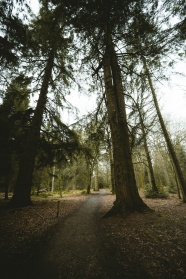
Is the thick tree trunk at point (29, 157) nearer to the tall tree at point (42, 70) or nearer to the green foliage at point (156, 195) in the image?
the tall tree at point (42, 70)

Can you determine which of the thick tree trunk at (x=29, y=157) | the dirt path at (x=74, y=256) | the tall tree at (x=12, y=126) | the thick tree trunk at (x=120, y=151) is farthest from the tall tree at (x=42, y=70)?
the dirt path at (x=74, y=256)

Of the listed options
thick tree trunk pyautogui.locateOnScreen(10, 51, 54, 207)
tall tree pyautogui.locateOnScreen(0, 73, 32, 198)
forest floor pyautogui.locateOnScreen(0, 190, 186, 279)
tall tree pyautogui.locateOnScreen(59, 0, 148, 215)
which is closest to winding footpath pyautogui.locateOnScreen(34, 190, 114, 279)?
forest floor pyautogui.locateOnScreen(0, 190, 186, 279)

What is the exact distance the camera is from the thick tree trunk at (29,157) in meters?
7.78

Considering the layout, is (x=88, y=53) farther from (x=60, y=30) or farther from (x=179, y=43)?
(x=179, y=43)

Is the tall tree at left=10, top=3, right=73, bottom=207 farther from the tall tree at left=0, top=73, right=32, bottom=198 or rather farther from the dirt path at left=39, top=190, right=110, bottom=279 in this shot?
the dirt path at left=39, top=190, right=110, bottom=279

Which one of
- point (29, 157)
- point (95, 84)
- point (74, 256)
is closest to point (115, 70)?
point (95, 84)

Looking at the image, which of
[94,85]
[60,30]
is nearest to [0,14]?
[60,30]

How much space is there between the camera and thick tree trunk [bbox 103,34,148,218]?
5.38m

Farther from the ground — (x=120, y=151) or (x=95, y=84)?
(x=95, y=84)

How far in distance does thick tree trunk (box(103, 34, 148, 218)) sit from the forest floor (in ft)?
1.63

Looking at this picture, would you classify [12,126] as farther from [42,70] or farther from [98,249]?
[98,249]

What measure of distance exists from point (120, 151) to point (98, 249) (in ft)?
11.0

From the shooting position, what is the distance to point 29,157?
830 cm

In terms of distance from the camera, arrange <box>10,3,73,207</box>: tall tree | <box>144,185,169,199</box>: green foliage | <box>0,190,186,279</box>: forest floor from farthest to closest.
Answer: <box>144,185,169,199</box>: green foliage → <box>10,3,73,207</box>: tall tree → <box>0,190,186,279</box>: forest floor
